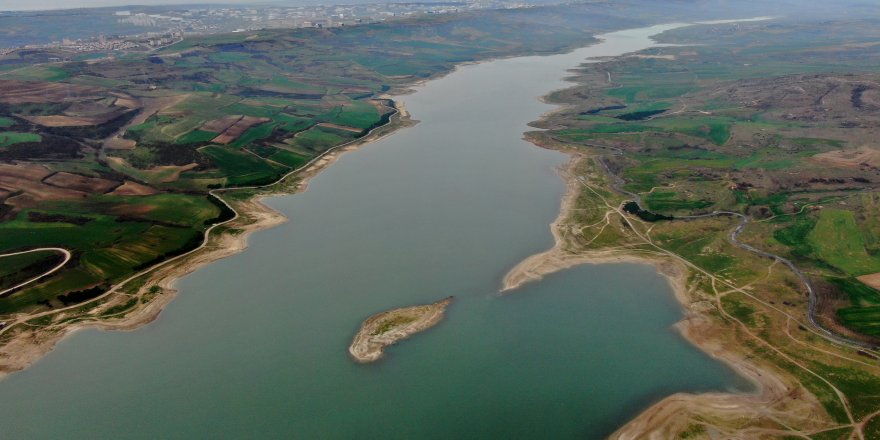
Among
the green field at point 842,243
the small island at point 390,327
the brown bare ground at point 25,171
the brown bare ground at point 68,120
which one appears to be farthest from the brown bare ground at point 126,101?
the green field at point 842,243

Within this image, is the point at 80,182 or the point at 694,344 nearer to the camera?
the point at 694,344

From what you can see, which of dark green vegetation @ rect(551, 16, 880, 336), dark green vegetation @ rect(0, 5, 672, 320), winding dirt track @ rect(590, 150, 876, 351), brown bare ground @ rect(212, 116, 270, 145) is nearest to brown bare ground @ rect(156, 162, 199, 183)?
dark green vegetation @ rect(0, 5, 672, 320)

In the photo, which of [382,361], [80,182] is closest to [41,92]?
[80,182]

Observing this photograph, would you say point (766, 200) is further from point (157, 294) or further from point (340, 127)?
point (340, 127)

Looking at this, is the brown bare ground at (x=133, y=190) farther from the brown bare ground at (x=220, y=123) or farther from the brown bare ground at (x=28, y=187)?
the brown bare ground at (x=220, y=123)

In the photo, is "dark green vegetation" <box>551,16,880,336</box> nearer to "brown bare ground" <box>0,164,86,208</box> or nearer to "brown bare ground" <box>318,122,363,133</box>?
"brown bare ground" <box>318,122,363,133</box>

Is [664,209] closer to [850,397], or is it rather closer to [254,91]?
[850,397]
